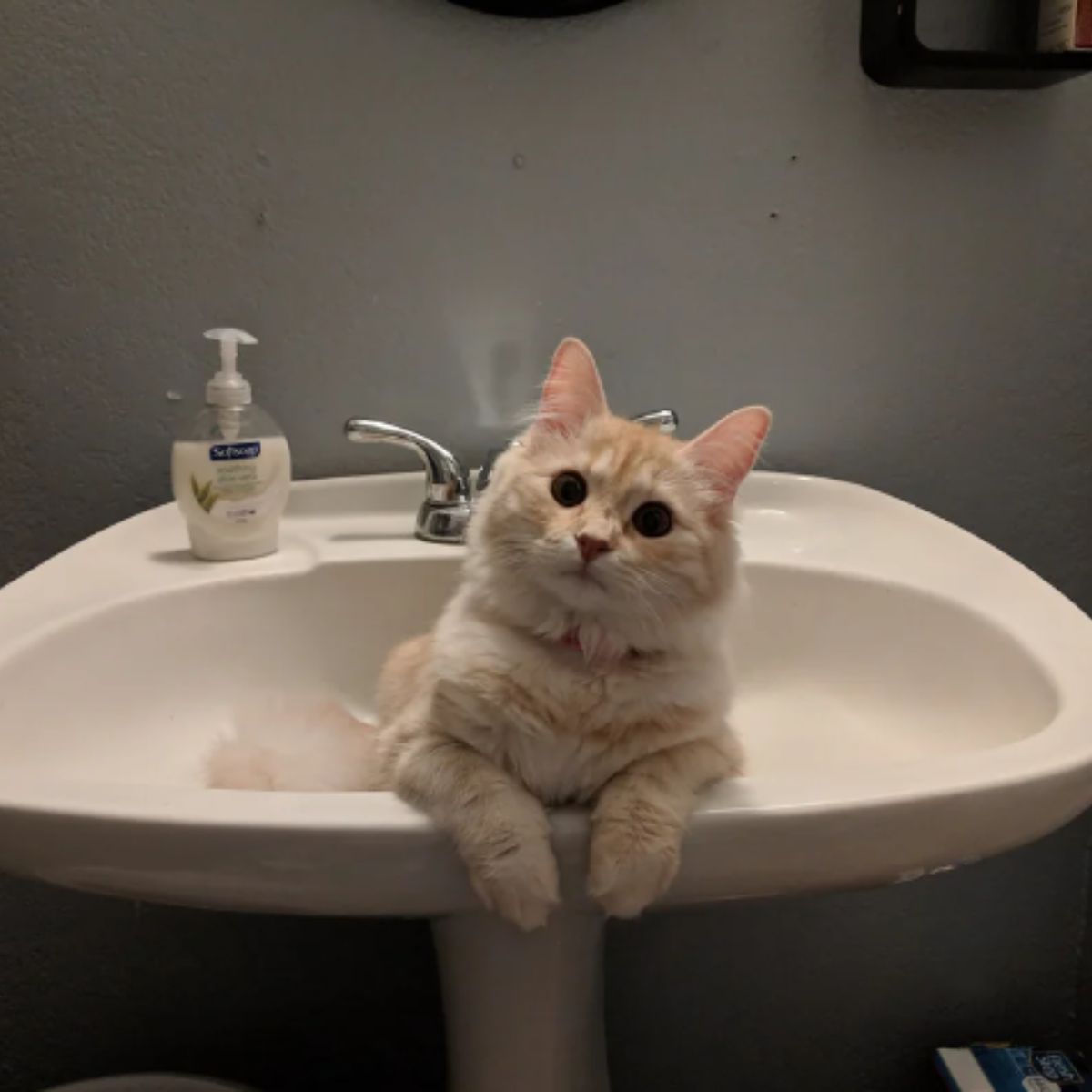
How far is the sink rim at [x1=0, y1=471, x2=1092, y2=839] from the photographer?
512 mm

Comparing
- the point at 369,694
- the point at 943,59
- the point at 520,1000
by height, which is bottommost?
the point at 520,1000

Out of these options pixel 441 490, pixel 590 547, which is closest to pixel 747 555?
pixel 441 490

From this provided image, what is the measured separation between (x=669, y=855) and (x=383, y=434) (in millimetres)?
564

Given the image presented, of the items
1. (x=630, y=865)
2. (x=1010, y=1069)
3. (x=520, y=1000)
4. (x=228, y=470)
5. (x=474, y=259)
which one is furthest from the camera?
(x=1010, y=1069)

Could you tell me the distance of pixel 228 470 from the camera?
A: 36.0 inches

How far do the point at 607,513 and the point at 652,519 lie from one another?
3 cm

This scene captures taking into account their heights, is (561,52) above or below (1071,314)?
above

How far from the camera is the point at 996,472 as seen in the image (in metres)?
1.15

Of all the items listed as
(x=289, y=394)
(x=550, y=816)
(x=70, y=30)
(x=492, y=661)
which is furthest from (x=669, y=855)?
(x=70, y=30)

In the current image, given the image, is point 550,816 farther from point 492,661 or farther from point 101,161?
point 101,161

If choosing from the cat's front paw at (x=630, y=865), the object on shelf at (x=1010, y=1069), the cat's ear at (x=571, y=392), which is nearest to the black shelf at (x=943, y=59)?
the cat's ear at (x=571, y=392)

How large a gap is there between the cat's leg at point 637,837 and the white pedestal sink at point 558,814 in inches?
0.5

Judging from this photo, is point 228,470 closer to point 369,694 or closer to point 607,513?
point 369,694

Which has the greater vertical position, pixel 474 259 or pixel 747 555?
pixel 474 259
